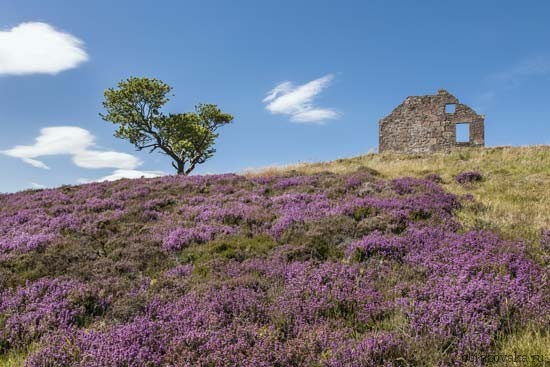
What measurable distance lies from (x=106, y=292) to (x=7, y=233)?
7095 millimetres

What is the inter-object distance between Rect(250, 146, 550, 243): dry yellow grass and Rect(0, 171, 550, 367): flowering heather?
0.87 metres

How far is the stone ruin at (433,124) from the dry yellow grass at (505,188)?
36.5 ft

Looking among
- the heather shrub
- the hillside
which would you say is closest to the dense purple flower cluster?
the hillside

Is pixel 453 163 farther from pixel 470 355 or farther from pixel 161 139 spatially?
pixel 161 139

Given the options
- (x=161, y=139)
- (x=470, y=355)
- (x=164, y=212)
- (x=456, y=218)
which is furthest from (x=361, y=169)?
(x=161, y=139)

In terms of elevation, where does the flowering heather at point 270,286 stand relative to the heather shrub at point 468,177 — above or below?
below

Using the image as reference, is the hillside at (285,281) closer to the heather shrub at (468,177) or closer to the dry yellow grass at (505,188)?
the dry yellow grass at (505,188)

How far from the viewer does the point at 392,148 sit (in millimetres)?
38094

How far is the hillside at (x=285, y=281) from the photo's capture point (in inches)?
189

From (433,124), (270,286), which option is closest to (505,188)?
(270,286)

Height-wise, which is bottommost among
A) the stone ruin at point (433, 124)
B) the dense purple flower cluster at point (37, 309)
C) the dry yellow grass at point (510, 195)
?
the dense purple flower cluster at point (37, 309)

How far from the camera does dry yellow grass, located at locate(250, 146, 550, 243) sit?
30.6 ft

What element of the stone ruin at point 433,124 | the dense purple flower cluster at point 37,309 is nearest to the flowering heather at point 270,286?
the dense purple flower cluster at point 37,309

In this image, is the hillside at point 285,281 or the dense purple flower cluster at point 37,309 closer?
the hillside at point 285,281
